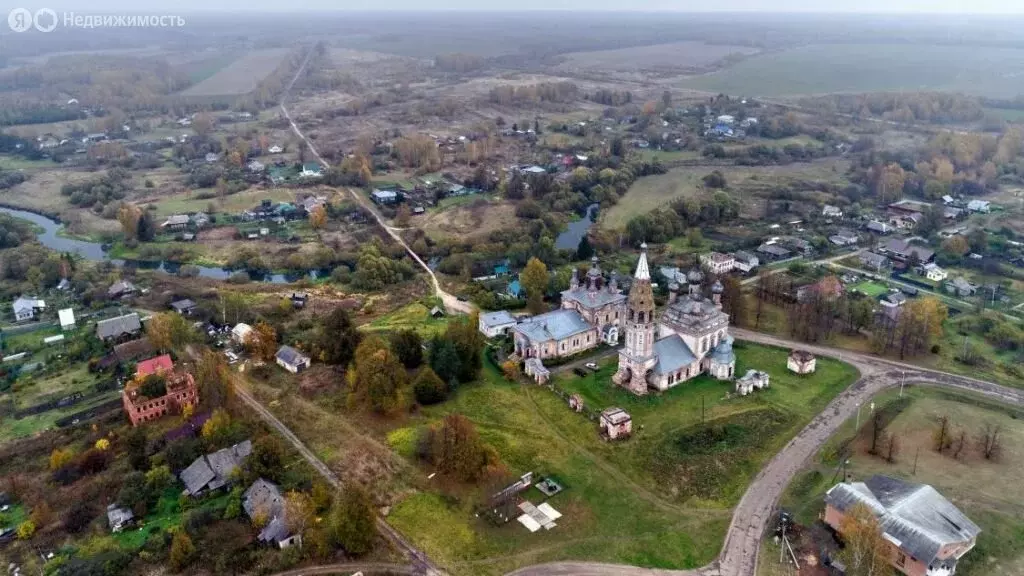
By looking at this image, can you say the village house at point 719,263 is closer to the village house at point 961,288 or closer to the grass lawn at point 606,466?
the grass lawn at point 606,466

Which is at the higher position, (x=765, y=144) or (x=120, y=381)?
(x=765, y=144)

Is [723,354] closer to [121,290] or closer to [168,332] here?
[168,332]

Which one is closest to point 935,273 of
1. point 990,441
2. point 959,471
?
point 990,441

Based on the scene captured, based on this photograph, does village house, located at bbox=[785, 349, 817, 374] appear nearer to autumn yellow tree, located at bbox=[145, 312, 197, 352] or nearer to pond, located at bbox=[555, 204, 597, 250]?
pond, located at bbox=[555, 204, 597, 250]

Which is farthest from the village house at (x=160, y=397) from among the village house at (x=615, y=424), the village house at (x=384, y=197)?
the village house at (x=384, y=197)

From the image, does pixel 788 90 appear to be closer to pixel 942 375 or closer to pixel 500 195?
pixel 500 195

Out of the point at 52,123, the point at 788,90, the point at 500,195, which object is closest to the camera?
the point at 500,195

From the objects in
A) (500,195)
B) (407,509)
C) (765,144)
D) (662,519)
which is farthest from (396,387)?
(765,144)
